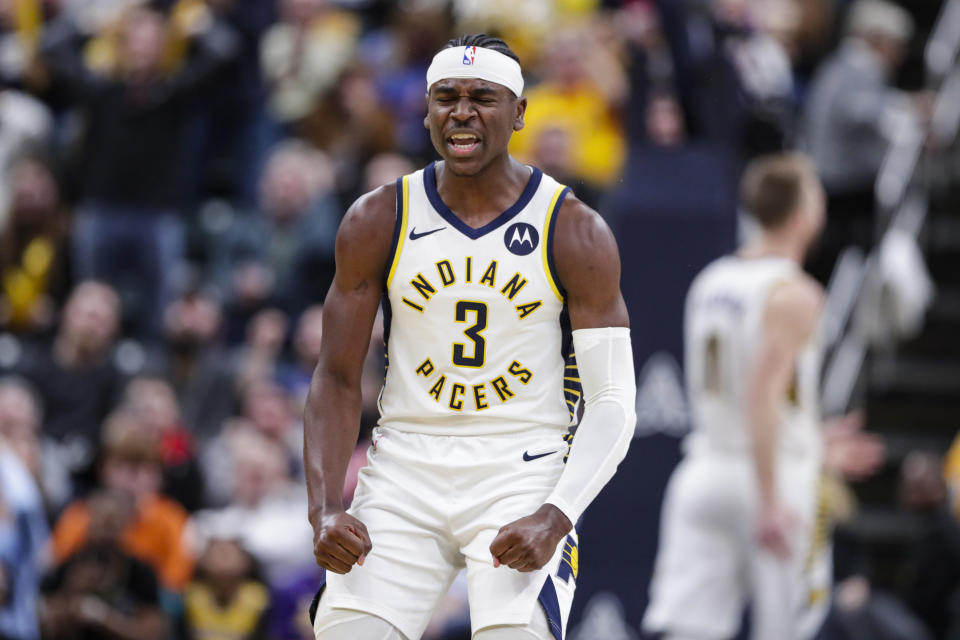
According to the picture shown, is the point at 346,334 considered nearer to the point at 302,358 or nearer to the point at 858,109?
the point at 302,358

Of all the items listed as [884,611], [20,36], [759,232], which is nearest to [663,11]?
[759,232]

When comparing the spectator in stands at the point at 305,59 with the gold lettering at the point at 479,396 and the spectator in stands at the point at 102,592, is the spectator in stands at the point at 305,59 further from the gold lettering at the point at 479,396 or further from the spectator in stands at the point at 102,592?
the gold lettering at the point at 479,396

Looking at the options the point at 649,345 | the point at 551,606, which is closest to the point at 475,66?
Result: the point at 551,606

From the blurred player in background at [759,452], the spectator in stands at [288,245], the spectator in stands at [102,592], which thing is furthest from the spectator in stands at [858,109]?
the spectator in stands at [102,592]

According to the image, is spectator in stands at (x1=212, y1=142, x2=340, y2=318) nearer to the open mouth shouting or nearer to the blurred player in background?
the blurred player in background

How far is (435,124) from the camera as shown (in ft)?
14.6

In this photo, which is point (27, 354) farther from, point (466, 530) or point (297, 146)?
point (466, 530)

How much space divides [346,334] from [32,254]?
23.5 ft

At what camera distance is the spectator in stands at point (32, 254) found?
1101cm

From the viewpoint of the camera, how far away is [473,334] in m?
4.45

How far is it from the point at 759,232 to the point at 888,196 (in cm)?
423

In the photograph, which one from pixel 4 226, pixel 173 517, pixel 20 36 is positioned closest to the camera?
pixel 173 517

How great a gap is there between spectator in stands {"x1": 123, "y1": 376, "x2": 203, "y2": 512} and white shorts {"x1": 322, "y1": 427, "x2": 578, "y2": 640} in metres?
4.94

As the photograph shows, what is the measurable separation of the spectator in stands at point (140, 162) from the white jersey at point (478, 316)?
260 inches
